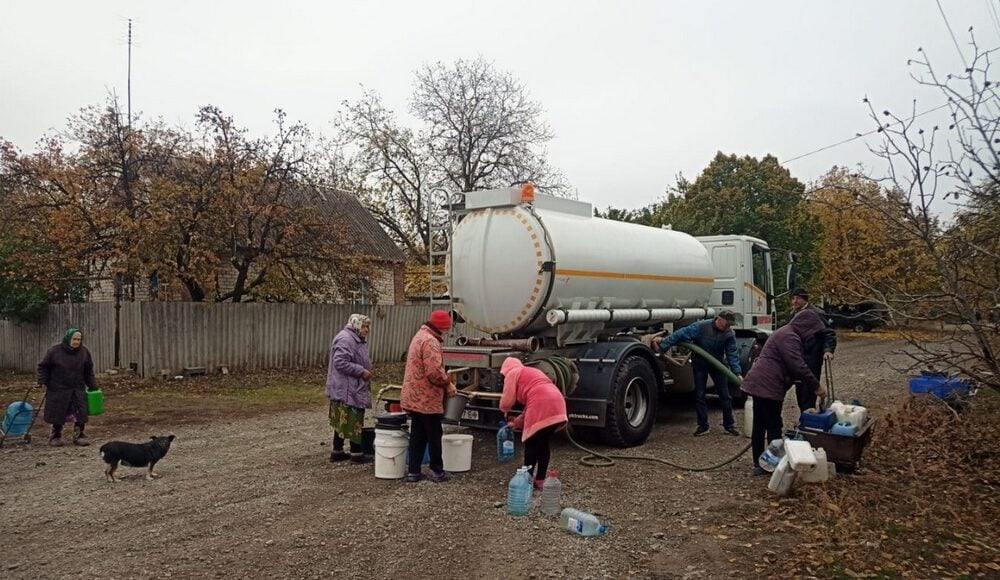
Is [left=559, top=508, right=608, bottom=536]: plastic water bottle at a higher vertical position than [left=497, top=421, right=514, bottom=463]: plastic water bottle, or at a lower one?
lower

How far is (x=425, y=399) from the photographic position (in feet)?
22.9

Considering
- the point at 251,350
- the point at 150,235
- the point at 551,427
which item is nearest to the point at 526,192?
the point at 551,427

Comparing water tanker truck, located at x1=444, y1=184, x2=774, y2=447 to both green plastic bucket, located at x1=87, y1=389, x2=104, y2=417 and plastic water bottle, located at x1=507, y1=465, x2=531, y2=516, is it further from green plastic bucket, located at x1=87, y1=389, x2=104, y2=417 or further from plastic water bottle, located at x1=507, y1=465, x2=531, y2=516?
green plastic bucket, located at x1=87, y1=389, x2=104, y2=417

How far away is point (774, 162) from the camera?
102 feet

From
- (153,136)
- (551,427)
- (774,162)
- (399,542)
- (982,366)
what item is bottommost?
(399,542)

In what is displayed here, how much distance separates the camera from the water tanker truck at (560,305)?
8.23m

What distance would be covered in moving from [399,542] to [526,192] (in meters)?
4.44

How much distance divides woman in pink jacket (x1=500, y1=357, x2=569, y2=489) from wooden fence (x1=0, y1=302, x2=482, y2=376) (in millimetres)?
10804

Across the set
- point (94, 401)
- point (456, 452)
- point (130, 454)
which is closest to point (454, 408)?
point (456, 452)

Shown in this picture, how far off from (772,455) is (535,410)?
8.15 ft

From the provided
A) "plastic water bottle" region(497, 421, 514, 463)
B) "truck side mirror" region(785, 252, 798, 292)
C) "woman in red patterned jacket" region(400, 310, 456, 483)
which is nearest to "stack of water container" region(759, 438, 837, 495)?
"plastic water bottle" region(497, 421, 514, 463)

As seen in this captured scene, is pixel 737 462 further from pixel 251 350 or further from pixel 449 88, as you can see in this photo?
pixel 449 88

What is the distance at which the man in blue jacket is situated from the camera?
952 centimetres

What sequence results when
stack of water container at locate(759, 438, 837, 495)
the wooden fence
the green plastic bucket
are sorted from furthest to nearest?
1. the wooden fence
2. the green plastic bucket
3. stack of water container at locate(759, 438, 837, 495)
